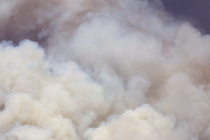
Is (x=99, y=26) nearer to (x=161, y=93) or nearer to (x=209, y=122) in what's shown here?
(x=161, y=93)

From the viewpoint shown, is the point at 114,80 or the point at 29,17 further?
the point at 29,17

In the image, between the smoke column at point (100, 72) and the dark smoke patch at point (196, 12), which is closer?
the smoke column at point (100, 72)

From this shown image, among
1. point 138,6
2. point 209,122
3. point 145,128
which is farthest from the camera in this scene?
point 138,6

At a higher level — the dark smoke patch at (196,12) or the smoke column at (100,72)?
the dark smoke patch at (196,12)

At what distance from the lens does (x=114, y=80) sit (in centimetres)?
1666

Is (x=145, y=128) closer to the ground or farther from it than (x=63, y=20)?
closer to the ground

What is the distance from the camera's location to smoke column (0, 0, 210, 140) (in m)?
14.4

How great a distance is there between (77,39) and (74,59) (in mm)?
1727

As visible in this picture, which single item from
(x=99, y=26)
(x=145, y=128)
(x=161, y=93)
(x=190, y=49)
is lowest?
(x=145, y=128)

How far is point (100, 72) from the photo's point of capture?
1686 centimetres

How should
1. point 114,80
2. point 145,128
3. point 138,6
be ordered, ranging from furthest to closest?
point 138,6, point 114,80, point 145,128

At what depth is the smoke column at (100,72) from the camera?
47.1 feet

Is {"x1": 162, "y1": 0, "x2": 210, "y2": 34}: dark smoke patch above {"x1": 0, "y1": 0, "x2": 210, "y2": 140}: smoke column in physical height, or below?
above

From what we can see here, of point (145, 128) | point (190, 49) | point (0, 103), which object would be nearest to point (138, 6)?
point (190, 49)
